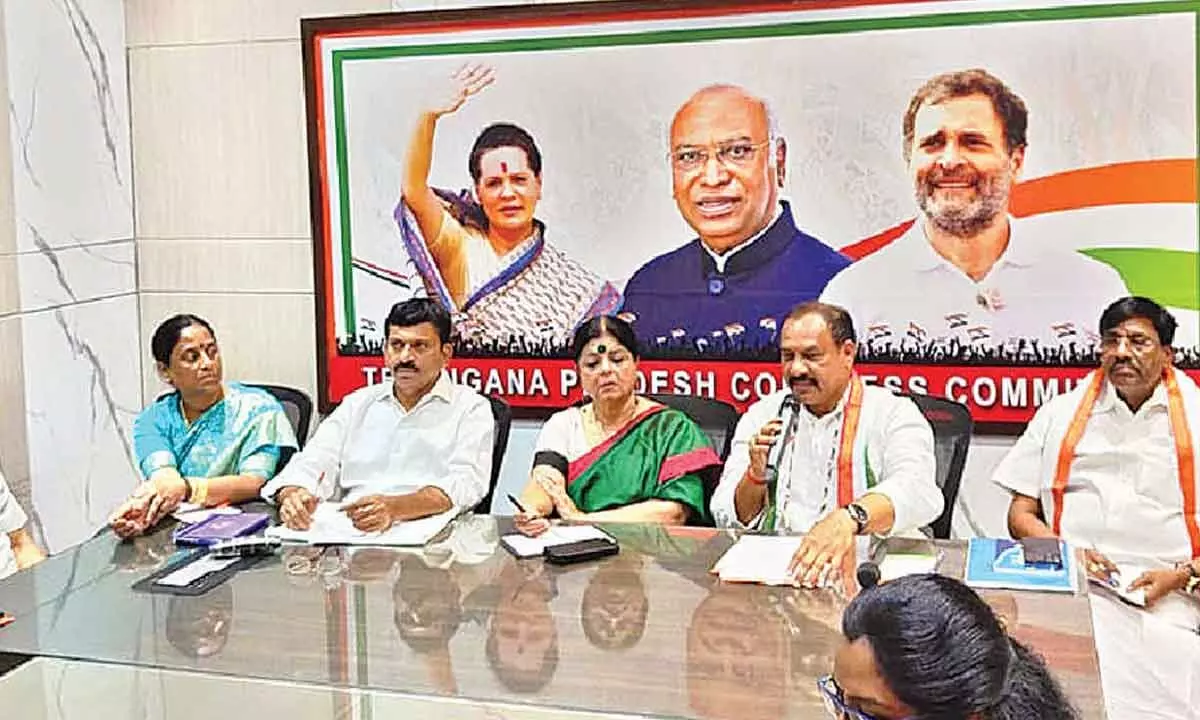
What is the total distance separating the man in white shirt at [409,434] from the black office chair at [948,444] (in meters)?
1.16

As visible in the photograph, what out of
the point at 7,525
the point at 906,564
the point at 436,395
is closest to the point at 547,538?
the point at 906,564

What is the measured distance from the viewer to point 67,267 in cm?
498

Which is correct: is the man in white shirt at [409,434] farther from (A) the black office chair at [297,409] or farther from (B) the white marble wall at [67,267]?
(B) the white marble wall at [67,267]

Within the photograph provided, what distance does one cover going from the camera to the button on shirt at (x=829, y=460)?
3521mm

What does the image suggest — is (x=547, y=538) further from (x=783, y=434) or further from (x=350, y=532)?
(x=783, y=434)

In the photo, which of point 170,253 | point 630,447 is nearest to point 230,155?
point 170,253

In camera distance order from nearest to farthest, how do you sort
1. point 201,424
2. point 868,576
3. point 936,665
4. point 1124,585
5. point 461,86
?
point 936,665
point 868,576
point 1124,585
point 201,424
point 461,86

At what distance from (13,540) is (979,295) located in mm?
2732

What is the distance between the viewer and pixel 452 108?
16.0ft

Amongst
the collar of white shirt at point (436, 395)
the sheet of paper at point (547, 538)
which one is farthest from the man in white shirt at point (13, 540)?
the sheet of paper at point (547, 538)

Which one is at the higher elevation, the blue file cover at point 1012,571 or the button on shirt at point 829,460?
the button on shirt at point 829,460

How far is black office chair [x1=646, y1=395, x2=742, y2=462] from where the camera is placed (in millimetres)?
4020

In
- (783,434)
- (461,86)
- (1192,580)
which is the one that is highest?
(461,86)

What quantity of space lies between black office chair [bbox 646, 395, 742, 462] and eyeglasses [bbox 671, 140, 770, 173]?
2.80 feet
